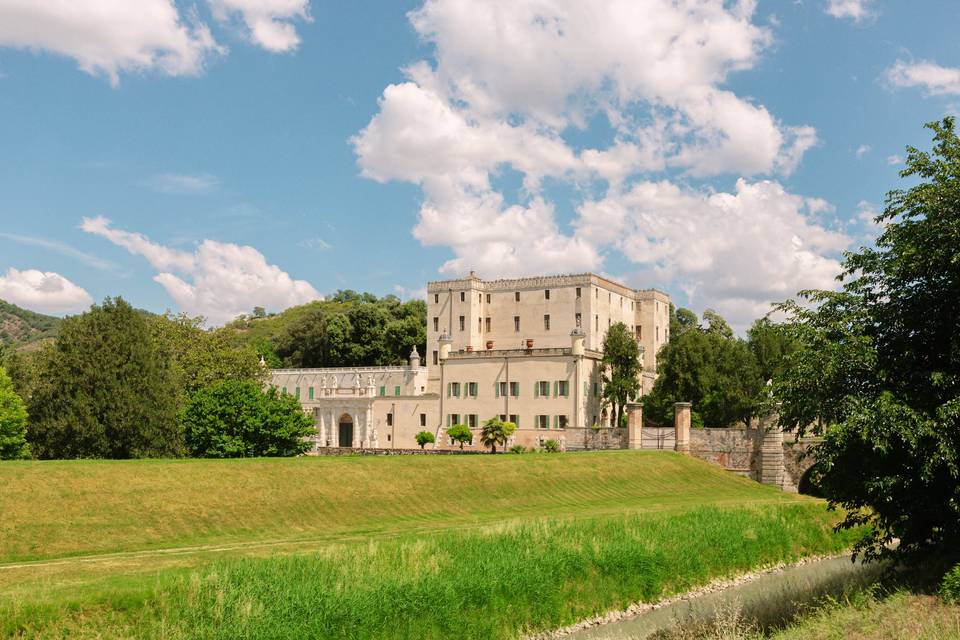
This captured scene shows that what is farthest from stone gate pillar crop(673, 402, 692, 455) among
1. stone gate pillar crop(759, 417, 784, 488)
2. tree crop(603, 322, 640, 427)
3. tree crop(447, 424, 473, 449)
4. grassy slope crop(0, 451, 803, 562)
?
tree crop(447, 424, 473, 449)

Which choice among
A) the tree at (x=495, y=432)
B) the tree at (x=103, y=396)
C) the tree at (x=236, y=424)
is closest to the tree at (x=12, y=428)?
the tree at (x=103, y=396)

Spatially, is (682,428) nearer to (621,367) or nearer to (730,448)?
(730,448)

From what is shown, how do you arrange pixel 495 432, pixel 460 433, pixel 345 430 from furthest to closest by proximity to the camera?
pixel 345 430, pixel 460 433, pixel 495 432

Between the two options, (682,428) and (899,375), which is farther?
(682,428)

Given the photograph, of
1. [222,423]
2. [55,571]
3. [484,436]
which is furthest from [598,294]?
[55,571]

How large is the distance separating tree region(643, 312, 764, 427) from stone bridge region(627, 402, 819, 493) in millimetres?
7229

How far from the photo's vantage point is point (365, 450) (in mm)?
64312

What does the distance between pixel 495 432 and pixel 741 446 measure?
16935 millimetres

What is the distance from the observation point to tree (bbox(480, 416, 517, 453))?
6122cm

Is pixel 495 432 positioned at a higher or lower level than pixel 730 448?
higher

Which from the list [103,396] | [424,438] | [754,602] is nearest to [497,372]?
[424,438]

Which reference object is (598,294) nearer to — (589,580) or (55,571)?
(589,580)

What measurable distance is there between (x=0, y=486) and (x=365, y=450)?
40571 millimetres

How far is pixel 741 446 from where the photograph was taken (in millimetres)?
50969
